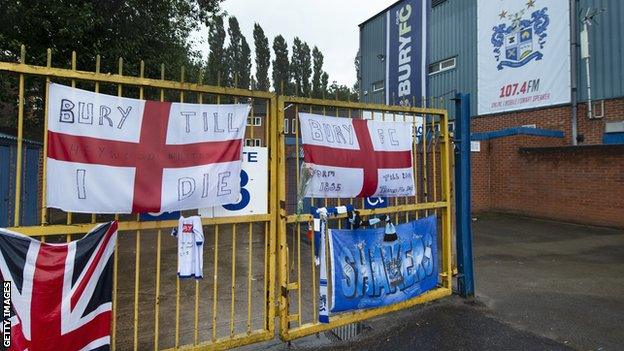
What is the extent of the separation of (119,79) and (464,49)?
50.6ft

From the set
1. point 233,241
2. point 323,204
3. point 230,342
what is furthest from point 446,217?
point 230,342

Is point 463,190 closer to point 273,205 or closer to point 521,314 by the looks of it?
point 521,314

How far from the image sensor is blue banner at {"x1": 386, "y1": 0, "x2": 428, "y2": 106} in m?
12.5

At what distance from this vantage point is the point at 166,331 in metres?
4.07

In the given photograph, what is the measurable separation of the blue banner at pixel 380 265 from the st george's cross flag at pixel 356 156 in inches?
15.6

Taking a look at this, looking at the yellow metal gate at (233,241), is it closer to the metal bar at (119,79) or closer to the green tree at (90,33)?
the metal bar at (119,79)

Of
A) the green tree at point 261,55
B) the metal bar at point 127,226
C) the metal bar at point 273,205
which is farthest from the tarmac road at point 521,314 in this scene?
the green tree at point 261,55

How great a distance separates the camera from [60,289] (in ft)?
8.92

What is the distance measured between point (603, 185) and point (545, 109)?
349cm

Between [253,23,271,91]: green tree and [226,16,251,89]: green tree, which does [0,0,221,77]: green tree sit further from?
[253,23,271,91]: green tree

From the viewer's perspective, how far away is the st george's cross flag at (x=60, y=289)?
255 cm

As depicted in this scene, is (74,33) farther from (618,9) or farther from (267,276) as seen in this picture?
(618,9)

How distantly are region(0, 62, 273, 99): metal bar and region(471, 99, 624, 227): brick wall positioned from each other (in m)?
10.3
